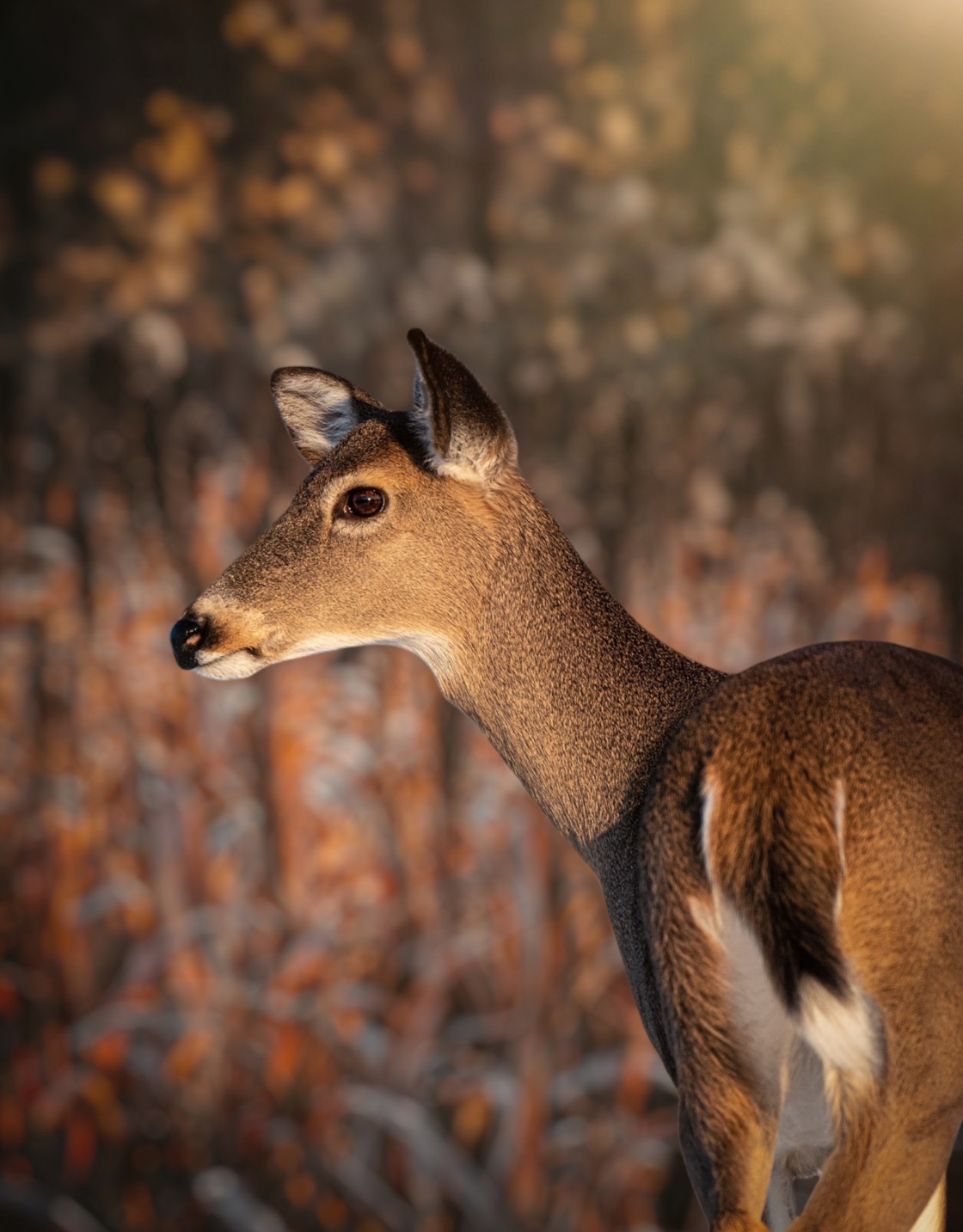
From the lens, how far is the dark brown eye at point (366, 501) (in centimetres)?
79

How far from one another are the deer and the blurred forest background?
4.90 ft

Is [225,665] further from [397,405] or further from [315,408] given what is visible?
[397,405]

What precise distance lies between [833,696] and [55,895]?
196 cm

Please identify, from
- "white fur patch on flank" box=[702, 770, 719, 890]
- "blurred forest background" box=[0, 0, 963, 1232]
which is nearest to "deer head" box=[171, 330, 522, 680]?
"white fur patch on flank" box=[702, 770, 719, 890]

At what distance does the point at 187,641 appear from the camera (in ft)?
2.50

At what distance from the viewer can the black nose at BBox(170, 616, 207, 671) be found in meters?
0.76

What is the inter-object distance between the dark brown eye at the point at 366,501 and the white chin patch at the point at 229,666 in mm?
121

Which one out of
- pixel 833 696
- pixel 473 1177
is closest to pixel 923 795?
pixel 833 696

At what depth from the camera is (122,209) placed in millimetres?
2287

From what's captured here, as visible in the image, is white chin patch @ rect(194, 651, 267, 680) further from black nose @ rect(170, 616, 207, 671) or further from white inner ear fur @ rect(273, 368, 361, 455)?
white inner ear fur @ rect(273, 368, 361, 455)

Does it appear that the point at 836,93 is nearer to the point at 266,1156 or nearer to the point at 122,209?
the point at 122,209

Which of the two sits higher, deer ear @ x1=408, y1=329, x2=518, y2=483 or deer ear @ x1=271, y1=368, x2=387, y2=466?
deer ear @ x1=271, y1=368, x2=387, y2=466

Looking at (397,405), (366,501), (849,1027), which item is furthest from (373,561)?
(397,405)

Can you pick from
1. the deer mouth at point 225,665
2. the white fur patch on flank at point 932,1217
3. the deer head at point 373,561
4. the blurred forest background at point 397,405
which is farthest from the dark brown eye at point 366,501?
the blurred forest background at point 397,405
